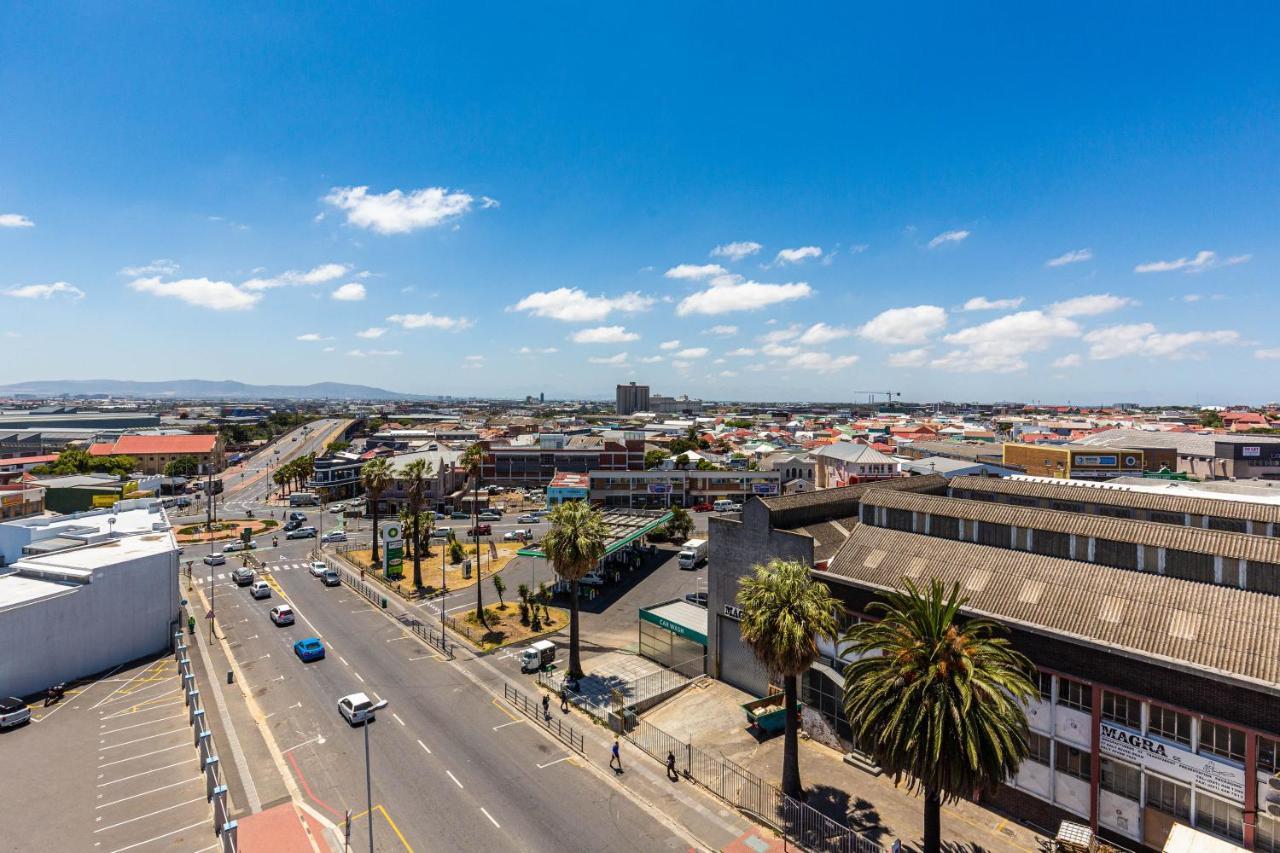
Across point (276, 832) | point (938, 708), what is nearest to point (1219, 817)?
point (938, 708)

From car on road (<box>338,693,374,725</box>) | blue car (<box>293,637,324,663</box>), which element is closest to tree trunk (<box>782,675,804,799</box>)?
car on road (<box>338,693,374,725</box>)

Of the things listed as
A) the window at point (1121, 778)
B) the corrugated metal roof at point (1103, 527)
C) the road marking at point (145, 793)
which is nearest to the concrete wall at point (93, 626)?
the road marking at point (145, 793)

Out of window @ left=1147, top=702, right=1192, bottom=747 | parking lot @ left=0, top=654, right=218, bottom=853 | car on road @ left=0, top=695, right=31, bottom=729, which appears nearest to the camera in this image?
window @ left=1147, top=702, right=1192, bottom=747

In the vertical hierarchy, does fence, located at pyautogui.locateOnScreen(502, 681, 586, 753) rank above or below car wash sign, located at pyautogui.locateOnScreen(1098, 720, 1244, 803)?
below

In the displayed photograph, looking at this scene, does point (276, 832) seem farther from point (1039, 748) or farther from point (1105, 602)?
point (1105, 602)

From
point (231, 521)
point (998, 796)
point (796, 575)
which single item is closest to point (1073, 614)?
point (998, 796)

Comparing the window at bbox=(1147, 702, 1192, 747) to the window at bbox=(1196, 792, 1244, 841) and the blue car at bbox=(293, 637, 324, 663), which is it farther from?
the blue car at bbox=(293, 637, 324, 663)
